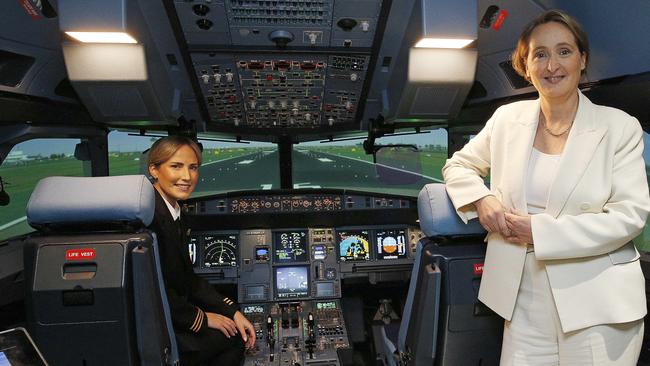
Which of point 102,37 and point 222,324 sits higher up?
point 102,37

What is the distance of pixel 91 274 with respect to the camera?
153cm

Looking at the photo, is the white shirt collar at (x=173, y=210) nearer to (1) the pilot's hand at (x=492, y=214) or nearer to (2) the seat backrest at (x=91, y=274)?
(2) the seat backrest at (x=91, y=274)

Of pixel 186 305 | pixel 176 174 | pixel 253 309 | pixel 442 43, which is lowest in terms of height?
pixel 253 309

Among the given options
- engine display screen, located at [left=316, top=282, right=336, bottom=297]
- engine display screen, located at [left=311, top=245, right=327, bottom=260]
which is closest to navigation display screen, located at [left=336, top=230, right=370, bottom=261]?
engine display screen, located at [left=311, top=245, right=327, bottom=260]

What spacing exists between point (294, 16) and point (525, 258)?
1.67 metres

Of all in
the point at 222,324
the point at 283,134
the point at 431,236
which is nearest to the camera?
the point at 431,236

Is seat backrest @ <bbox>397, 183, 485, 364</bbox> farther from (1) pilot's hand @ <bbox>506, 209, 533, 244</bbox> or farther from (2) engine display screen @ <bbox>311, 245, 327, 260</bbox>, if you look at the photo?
(2) engine display screen @ <bbox>311, 245, 327, 260</bbox>

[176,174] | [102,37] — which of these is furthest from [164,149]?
[102,37]

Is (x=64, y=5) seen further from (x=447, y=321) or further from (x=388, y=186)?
(x=388, y=186)

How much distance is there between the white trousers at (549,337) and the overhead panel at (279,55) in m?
1.59

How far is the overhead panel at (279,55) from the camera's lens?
7.00 feet

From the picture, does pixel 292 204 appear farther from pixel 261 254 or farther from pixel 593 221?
pixel 593 221

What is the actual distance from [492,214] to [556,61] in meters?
0.51

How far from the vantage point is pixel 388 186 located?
9.18 m
